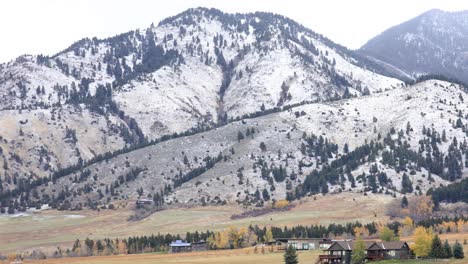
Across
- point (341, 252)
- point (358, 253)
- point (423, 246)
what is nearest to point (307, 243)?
point (341, 252)

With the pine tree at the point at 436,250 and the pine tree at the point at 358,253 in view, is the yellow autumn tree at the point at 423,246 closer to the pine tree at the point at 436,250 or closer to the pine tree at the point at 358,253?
the pine tree at the point at 436,250

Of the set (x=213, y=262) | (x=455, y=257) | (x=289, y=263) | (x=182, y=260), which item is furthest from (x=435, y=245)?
(x=182, y=260)

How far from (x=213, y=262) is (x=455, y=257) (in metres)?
46.5

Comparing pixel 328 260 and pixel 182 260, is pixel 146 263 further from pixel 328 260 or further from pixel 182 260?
pixel 328 260

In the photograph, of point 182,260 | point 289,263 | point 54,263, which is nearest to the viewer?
point 289,263

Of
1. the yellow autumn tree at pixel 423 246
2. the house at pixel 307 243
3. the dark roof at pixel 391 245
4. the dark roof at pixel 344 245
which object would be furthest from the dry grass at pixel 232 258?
the yellow autumn tree at pixel 423 246

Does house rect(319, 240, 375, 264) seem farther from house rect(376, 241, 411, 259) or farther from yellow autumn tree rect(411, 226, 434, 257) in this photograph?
yellow autumn tree rect(411, 226, 434, 257)

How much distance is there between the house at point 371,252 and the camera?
15182cm

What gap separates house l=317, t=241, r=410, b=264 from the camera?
151825mm

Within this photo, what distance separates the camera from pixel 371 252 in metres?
154

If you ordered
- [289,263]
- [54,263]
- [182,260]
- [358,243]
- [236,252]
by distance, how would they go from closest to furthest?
[289,263]
[358,243]
[182,260]
[54,263]
[236,252]

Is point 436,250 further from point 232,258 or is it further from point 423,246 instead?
point 232,258

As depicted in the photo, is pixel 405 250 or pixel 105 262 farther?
pixel 105 262

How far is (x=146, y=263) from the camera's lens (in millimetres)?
156625
